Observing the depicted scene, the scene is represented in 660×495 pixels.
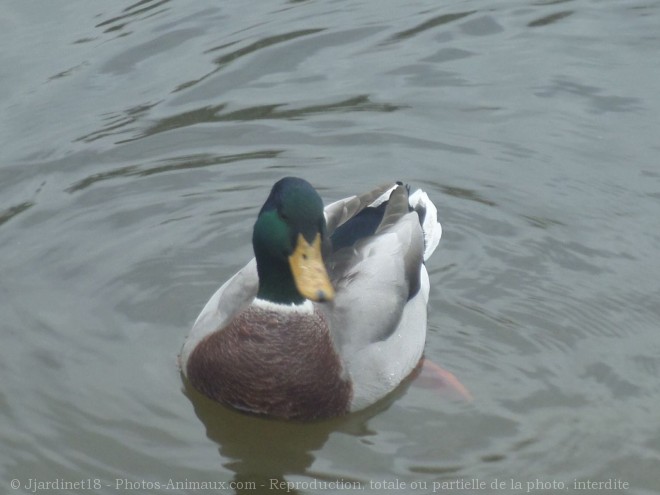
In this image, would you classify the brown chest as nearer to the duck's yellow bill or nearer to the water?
the water

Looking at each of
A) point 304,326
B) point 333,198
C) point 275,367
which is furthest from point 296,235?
point 333,198

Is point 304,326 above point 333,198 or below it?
above

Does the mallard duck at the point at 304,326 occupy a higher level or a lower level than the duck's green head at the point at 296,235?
lower

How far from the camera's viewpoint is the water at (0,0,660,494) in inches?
255

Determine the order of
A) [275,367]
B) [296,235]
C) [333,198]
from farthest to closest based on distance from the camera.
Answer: [333,198] → [275,367] → [296,235]

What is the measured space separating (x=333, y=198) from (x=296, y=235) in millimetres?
2448

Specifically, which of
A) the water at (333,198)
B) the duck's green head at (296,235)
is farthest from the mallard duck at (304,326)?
the water at (333,198)

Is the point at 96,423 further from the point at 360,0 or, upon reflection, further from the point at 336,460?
the point at 360,0

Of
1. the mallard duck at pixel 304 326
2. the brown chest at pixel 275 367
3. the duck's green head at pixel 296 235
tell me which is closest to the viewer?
the duck's green head at pixel 296 235

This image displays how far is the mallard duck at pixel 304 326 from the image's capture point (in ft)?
21.3

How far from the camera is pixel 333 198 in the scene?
8.88m

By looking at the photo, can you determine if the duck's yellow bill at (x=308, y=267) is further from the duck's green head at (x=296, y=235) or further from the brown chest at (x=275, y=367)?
the brown chest at (x=275, y=367)

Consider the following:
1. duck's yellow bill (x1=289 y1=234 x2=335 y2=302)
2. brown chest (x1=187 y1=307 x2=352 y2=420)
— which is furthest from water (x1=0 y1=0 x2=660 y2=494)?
duck's yellow bill (x1=289 y1=234 x2=335 y2=302)

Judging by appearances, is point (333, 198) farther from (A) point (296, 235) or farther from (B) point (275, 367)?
(A) point (296, 235)
